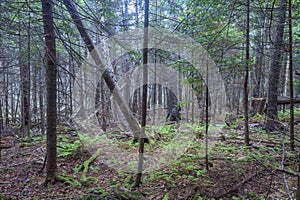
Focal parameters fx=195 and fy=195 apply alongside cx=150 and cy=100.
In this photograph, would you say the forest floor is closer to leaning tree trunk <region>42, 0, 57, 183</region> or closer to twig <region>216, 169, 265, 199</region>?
twig <region>216, 169, 265, 199</region>

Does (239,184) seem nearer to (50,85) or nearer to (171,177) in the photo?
(171,177)

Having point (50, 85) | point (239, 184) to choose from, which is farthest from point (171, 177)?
point (50, 85)

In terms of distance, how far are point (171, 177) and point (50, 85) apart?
309 centimetres

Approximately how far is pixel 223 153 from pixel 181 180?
6.00 feet

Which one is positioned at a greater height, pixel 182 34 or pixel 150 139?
pixel 182 34

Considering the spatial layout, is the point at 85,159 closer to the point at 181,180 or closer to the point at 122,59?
the point at 181,180

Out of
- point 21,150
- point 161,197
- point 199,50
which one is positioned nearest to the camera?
point 161,197

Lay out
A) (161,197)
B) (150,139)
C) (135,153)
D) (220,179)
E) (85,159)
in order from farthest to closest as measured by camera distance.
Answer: (150,139) < (135,153) < (85,159) < (220,179) < (161,197)

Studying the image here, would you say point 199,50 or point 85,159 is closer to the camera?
point 199,50

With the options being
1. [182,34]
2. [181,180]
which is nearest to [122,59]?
[182,34]

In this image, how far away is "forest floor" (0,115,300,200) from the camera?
3.43 meters

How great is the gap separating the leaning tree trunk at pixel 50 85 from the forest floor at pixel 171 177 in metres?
0.47

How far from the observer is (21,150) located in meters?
6.40

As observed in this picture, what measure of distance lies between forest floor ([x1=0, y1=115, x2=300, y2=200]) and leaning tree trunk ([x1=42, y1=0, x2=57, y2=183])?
0.47 meters
